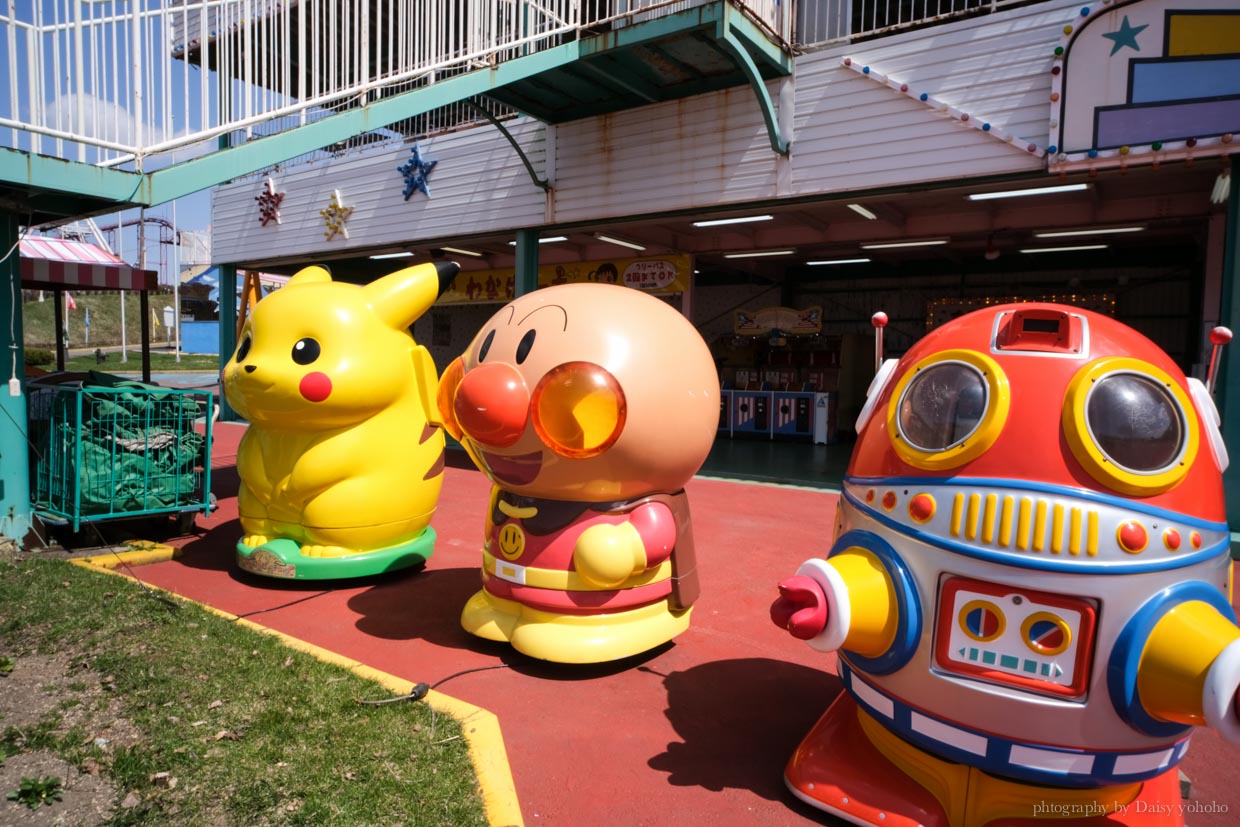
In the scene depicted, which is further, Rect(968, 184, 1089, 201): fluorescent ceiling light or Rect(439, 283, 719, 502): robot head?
Rect(968, 184, 1089, 201): fluorescent ceiling light

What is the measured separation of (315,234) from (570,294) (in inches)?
453

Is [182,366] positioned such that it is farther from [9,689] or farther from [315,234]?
[9,689]

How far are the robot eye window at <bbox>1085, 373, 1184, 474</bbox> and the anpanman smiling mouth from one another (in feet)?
7.62

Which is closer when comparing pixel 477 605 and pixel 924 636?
pixel 924 636

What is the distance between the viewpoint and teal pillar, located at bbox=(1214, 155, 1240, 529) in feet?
21.6

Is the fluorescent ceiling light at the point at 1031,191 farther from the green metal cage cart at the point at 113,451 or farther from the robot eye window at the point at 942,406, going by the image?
the green metal cage cart at the point at 113,451

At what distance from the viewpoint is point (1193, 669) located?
1990 millimetres

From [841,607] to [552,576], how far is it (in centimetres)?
184

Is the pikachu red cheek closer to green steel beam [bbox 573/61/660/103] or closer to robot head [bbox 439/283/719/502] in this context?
robot head [bbox 439/283/719/502]

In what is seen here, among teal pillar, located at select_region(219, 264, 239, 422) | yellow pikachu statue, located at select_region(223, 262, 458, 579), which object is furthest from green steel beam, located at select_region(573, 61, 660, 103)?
teal pillar, located at select_region(219, 264, 239, 422)

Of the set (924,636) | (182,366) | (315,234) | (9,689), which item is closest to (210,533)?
(9,689)

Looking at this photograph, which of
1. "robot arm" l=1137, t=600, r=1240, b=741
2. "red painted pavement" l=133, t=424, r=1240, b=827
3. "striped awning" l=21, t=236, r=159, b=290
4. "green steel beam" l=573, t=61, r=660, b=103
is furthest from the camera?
Result: "green steel beam" l=573, t=61, r=660, b=103

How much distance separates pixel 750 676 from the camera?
4000mm

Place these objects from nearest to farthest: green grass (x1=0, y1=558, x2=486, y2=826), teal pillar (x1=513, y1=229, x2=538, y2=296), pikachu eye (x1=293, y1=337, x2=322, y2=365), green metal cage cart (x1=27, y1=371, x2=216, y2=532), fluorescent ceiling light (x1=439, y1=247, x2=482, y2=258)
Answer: green grass (x1=0, y1=558, x2=486, y2=826)
pikachu eye (x1=293, y1=337, x2=322, y2=365)
green metal cage cart (x1=27, y1=371, x2=216, y2=532)
teal pillar (x1=513, y1=229, x2=538, y2=296)
fluorescent ceiling light (x1=439, y1=247, x2=482, y2=258)
